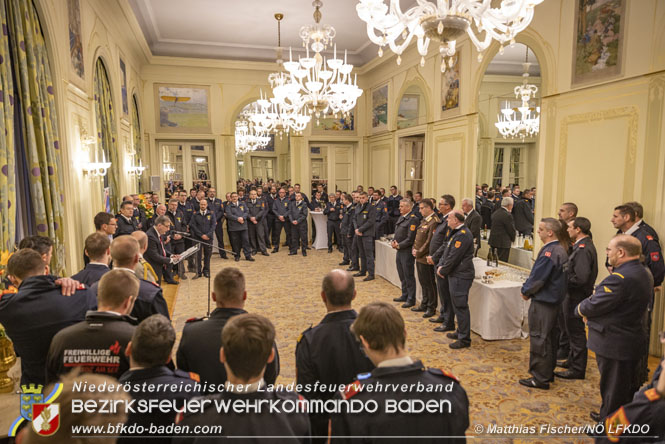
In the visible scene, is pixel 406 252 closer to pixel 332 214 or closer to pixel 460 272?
pixel 460 272

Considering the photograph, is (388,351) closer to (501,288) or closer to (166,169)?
(501,288)

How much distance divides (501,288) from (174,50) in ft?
34.3

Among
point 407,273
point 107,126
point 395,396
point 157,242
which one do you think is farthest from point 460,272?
point 107,126

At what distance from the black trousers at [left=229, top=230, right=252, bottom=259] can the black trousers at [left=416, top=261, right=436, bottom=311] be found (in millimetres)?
5289

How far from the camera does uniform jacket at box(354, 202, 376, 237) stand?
339 inches

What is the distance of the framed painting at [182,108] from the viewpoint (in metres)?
11.8

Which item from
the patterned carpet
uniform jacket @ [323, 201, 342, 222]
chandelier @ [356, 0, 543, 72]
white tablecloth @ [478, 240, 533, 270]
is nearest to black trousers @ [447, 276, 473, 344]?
the patterned carpet

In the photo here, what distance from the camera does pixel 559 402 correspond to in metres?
3.87

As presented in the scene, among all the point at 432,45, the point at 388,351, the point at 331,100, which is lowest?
the point at 388,351

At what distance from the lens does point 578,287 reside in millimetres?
4414

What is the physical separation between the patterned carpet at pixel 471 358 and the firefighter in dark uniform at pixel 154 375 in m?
2.62

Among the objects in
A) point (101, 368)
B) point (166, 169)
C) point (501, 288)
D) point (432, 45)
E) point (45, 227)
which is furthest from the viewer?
point (166, 169)

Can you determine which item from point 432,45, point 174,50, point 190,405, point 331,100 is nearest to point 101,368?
point 190,405

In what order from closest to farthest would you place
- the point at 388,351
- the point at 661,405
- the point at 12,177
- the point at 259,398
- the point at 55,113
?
1. the point at 259,398
2. the point at 388,351
3. the point at 661,405
4. the point at 12,177
5. the point at 55,113
